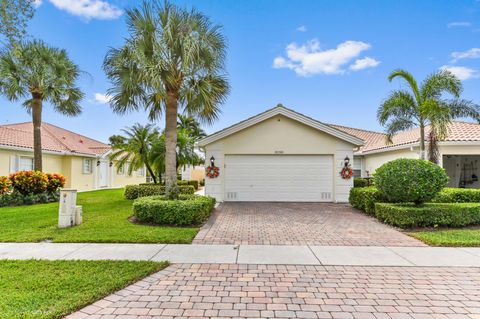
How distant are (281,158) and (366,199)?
4.59m

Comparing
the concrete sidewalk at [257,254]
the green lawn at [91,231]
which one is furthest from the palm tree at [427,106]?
the green lawn at [91,231]

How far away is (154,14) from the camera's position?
916cm

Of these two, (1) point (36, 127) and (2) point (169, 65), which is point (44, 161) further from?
(2) point (169, 65)

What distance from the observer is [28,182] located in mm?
13266

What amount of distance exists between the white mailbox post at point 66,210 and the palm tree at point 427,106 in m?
12.6

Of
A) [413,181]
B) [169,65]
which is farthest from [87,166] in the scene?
[413,181]

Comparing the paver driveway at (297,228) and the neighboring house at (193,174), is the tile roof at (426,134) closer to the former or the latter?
the paver driveway at (297,228)

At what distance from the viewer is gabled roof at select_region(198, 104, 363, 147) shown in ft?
44.2

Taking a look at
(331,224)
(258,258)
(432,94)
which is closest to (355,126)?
(432,94)

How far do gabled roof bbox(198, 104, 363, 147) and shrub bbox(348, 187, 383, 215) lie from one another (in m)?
2.93

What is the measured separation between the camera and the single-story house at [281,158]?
44.9ft

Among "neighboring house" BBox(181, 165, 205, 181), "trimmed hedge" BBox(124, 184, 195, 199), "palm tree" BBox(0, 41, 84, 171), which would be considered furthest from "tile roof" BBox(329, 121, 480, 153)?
"palm tree" BBox(0, 41, 84, 171)

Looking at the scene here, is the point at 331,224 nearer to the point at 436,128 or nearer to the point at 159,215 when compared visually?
the point at 159,215

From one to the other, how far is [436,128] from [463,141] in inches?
173
